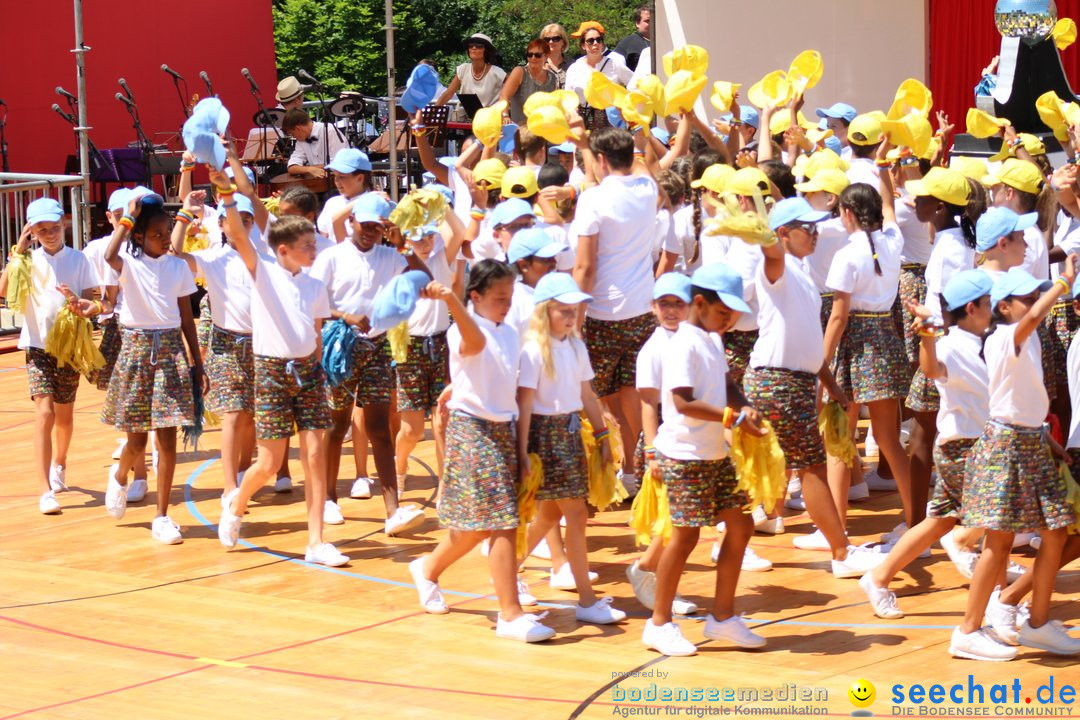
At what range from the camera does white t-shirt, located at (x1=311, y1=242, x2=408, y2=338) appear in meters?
8.27

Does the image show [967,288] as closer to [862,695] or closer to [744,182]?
[744,182]

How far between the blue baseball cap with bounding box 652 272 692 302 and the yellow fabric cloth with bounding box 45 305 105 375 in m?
4.53

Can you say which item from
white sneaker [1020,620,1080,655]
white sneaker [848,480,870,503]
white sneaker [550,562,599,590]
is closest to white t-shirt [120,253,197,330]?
white sneaker [550,562,599,590]

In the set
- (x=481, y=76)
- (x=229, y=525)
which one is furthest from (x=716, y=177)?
(x=481, y=76)

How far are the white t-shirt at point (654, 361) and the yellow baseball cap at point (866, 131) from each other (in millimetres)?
3236

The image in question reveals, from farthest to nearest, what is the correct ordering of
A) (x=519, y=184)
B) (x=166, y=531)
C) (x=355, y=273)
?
1. (x=166, y=531)
2. (x=355, y=273)
3. (x=519, y=184)

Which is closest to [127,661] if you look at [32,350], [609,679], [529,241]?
[609,679]

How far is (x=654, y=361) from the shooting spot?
6.15m

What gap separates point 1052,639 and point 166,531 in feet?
16.0

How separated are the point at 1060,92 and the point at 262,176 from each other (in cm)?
1000

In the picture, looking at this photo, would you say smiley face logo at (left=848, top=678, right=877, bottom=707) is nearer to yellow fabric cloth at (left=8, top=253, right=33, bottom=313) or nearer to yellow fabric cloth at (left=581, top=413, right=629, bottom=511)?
yellow fabric cloth at (left=581, top=413, right=629, bottom=511)

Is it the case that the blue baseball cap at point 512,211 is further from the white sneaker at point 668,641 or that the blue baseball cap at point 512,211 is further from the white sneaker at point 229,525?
the white sneaker at point 668,641

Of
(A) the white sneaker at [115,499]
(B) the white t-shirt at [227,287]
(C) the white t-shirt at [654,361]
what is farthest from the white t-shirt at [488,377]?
(A) the white sneaker at [115,499]

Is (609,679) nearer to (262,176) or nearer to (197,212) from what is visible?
(197,212)
